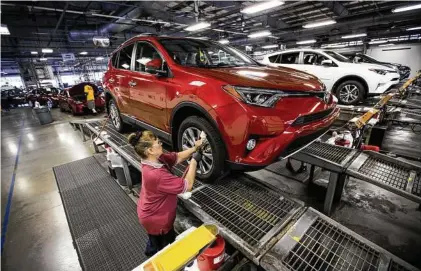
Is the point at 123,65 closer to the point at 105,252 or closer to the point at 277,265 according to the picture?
the point at 105,252

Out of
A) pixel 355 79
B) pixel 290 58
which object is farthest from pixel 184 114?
pixel 290 58

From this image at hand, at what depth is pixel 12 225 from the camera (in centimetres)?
300

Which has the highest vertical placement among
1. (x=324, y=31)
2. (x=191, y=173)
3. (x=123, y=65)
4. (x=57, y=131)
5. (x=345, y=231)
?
(x=324, y=31)

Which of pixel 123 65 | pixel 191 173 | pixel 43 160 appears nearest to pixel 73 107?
pixel 43 160

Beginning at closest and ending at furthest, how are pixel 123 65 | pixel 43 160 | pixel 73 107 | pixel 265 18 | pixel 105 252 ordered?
1. pixel 105 252
2. pixel 123 65
3. pixel 43 160
4. pixel 73 107
5. pixel 265 18

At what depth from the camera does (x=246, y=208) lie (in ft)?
6.66

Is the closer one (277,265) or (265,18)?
(277,265)

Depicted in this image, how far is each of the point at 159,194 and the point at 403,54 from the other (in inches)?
1048

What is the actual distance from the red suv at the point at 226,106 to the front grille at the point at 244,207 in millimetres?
227

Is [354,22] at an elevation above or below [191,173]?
above

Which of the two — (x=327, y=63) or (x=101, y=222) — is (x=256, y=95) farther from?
(x=327, y=63)

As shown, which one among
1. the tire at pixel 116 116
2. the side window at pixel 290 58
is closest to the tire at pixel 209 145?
the tire at pixel 116 116

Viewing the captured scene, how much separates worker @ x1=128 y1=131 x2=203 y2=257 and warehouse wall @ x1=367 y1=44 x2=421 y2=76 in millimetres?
25785

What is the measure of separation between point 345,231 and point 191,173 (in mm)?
1394
